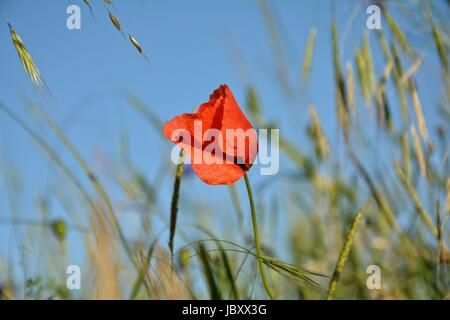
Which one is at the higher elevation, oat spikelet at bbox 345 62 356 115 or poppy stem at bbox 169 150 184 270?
oat spikelet at bbox 345 62 356 115

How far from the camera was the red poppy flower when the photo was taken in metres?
0.51

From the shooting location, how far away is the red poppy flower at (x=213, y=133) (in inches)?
20.0

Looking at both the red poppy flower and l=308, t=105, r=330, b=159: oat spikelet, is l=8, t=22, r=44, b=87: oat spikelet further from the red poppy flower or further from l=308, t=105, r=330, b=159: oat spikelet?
l=308, t=105, r=330, b=159: oat spikelet

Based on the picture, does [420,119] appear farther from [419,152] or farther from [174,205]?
[174,205]

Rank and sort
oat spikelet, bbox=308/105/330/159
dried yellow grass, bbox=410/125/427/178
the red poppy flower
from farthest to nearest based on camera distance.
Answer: oat spikelet, bbox=308/105/330/159
dried yellow grass, bbox=410/125/427/178
the red poppy flower

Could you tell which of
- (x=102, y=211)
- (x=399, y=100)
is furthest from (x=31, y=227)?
(x=399, y=100)

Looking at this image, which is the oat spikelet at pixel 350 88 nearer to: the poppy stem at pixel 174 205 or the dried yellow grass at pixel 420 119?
the dried yellow grass at pixel 420 119

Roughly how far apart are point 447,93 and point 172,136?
522mm

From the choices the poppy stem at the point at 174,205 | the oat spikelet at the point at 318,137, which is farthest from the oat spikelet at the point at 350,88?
the poppy stem at the point at 174,205

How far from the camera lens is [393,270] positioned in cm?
104

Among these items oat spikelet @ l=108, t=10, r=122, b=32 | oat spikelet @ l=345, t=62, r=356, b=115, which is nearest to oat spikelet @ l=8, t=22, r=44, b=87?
oat spikelet @ l=108, t=10, r=122, b=32
